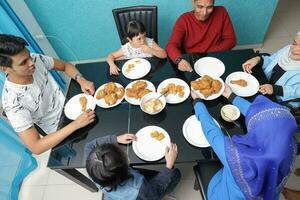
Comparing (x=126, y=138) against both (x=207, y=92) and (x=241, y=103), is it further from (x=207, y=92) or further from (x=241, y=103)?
(x=241, y=103)

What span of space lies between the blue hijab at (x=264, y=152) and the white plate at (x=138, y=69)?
3.12 ft

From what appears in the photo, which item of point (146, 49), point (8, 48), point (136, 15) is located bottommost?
point (146, 49)

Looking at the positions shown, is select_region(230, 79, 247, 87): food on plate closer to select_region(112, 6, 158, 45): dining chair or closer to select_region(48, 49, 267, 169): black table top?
select_region(48, 49, 267, 169): black table top

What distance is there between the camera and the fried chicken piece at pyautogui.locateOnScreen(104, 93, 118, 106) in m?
1.71

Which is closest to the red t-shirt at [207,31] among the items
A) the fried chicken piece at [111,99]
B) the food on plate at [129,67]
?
the food on plate at [129,67]

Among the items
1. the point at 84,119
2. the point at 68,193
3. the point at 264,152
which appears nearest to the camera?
the point at 264,152

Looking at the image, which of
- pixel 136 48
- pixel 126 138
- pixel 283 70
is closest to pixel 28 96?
pixel 126 138

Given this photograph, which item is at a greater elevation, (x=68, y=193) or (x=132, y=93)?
(x=132, y=93)

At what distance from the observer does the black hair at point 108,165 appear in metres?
1.19

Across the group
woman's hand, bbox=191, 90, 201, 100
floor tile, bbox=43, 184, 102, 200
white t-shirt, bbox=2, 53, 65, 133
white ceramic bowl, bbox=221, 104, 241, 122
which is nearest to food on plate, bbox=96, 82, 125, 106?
white t-shirt, bbox=2, 53, 65, 133

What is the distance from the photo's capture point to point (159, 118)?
1612mm

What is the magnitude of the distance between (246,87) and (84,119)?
113 centimetres

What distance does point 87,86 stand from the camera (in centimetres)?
182

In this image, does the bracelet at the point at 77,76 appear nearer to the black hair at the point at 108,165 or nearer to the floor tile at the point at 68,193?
the black hair at the point at 108,165
